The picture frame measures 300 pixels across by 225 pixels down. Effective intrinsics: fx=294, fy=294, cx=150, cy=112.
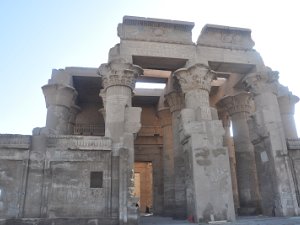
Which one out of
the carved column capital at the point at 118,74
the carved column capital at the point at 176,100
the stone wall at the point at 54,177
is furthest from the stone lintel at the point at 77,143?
the carved column capital at the point at 176,100

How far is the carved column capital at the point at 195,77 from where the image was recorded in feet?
35.6

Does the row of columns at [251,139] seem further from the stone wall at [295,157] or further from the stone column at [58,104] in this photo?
the stone column at [58,104]

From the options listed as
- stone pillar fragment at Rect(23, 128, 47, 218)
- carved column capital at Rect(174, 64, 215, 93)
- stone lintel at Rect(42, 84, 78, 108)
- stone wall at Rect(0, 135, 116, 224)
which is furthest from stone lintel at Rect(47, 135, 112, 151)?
carved column capital at Rect(174, 64, 215, 93)

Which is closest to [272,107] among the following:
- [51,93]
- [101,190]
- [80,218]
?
[101,190]

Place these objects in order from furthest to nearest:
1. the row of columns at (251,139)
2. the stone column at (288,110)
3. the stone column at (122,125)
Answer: the stone column at (288,110)
the row of columns at (251,139)
the stone column at (122,125)

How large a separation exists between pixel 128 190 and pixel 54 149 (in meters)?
2.51

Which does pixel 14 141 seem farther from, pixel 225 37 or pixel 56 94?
pixel 225 37

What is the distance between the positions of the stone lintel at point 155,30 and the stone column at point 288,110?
5.40 meters

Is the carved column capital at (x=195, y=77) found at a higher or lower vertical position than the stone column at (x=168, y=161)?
higher

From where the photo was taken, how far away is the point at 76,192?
8.45m

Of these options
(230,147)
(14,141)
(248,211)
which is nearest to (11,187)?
(14,141)

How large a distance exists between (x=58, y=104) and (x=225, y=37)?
7.46 meters

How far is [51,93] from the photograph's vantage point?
1211 centimetres

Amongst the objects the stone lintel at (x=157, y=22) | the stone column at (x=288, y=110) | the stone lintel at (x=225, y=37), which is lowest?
the stone column at (x=288, y=110)
